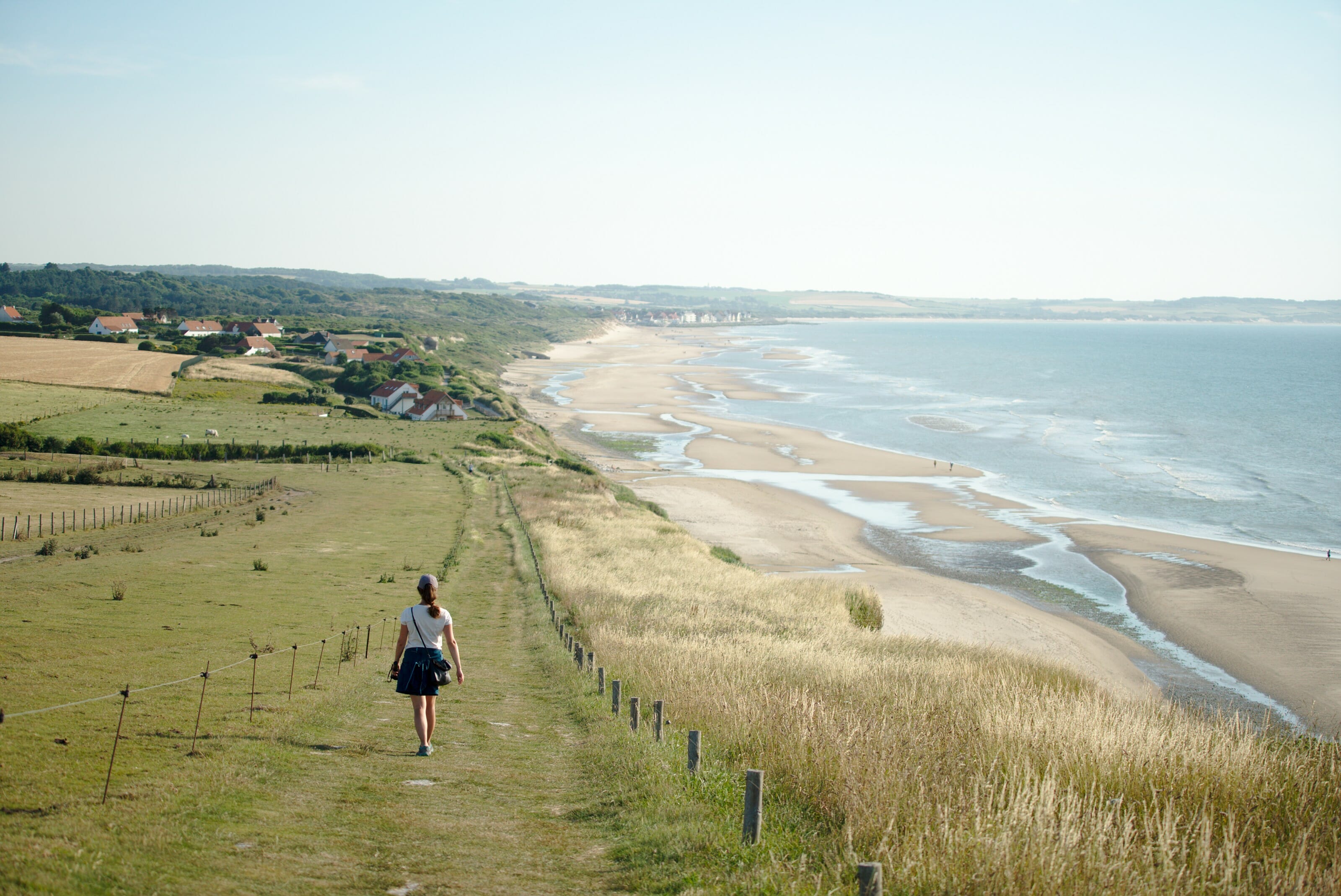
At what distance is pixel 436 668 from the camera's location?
33.0 ft

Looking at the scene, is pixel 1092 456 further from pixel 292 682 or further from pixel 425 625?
pixel 425 625

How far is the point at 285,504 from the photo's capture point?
40.4m

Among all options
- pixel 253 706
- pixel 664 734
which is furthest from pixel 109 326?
pixel 664 734

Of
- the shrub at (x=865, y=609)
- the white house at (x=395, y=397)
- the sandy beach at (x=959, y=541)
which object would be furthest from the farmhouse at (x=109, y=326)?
the shrub at (x=865, y=609)

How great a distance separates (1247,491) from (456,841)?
5980cm

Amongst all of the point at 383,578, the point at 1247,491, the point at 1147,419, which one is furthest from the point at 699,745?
the point at 1147,419

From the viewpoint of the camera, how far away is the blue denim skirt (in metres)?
9.91

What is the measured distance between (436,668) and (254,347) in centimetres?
11649

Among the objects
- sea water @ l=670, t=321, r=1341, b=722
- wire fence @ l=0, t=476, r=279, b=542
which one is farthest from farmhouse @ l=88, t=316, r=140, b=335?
wire fence @ l=0, t=476, r=279, b=542

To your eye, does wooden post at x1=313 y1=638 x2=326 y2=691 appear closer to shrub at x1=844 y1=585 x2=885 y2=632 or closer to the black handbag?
the black handbag

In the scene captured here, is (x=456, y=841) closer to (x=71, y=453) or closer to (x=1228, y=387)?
(x=71, y=453)

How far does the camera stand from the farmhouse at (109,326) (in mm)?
117312

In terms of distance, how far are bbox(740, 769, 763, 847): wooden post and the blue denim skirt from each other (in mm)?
4139

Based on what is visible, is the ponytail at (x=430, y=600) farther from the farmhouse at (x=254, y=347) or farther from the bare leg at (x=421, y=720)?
the farmhouse at (x=254, y=347)
